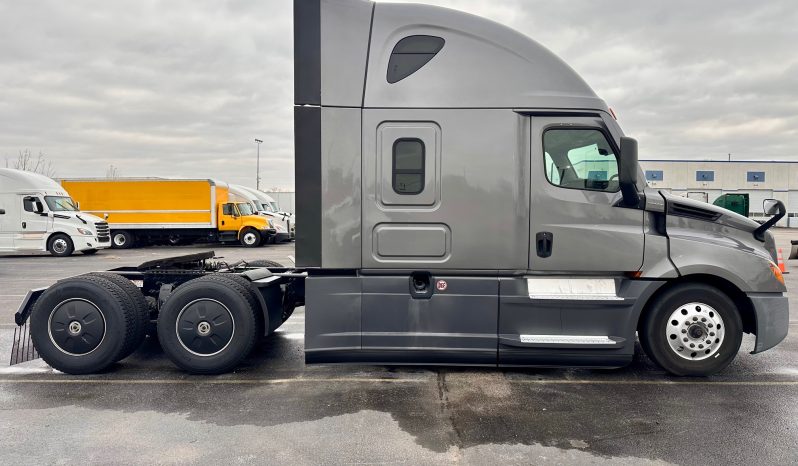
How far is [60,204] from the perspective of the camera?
1802 centimetres

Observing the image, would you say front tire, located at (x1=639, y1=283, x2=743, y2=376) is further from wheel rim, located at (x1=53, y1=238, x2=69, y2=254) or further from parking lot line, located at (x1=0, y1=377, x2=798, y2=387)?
wheel rim, located at (x1=53, y1=238, x2=69, y2=254)

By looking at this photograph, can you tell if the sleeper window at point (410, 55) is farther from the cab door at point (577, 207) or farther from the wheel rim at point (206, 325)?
the wheel rim at point (206, 325)

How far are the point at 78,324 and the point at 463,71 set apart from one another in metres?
4.47

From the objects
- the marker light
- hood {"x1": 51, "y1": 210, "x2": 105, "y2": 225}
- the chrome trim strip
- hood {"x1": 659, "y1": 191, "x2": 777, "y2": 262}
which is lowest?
the chrome trim strip

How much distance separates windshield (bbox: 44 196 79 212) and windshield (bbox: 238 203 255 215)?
6.51m

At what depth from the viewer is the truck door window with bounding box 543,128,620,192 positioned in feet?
14.6

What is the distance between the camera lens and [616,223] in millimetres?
4438

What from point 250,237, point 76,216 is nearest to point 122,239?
point 76,216

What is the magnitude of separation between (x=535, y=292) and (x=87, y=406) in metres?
4.07

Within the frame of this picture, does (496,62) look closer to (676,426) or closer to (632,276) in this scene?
(632,276)

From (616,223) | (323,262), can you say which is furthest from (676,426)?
(323,262)

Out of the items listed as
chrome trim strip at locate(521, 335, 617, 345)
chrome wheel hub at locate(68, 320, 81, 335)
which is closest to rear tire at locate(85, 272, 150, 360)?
chrome wheel hub at locate(68, 320, 81, 335)

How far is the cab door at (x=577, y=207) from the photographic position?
14.5 feet

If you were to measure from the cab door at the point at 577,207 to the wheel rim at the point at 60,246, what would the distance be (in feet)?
61.7
